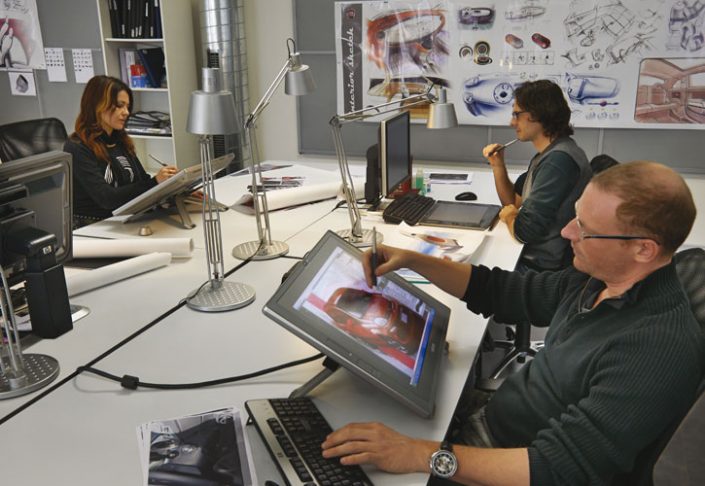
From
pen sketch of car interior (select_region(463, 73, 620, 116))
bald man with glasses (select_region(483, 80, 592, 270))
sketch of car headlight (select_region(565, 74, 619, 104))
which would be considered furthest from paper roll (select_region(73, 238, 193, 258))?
sketch of car headlight (select_region(565, 74, 619, 104))

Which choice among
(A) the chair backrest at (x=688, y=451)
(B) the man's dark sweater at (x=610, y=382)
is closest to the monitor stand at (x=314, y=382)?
(B) the man's dark sweater at (x=610, y=382)

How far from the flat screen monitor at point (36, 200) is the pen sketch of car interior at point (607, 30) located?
3.28 meters

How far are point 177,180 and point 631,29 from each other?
290 centimetres

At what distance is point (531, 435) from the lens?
136 cm

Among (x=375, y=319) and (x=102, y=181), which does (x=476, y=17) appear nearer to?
(x=102, y=181)

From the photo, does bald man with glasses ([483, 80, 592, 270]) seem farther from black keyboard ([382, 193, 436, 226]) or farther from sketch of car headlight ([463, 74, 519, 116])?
sketch of car headlight ([463, 74, 519, 116])

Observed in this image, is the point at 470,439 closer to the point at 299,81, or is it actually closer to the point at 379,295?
the point at 379,295

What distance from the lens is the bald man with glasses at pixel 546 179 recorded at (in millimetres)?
2404

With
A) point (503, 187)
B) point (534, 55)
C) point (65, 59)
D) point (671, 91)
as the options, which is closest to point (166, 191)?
point (503, 187)

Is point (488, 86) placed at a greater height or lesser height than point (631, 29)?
lesser

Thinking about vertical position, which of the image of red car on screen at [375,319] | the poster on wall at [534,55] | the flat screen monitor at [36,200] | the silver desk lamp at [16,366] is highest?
the poster on wall at [534,55]

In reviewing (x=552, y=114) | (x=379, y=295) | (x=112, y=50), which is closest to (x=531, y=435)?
(x=379, y=295)

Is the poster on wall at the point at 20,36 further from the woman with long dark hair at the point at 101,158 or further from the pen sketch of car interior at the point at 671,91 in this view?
the pen sketch of car interior at the point at 671,91

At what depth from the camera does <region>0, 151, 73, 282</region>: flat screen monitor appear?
Answer: 151cm
